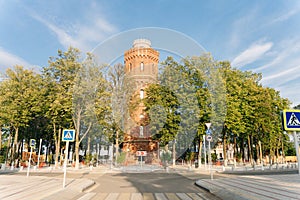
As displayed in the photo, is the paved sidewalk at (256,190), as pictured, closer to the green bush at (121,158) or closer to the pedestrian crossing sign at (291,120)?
the pedestrian crossing sign at (291,120)

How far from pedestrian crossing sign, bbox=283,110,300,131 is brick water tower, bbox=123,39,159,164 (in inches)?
1074

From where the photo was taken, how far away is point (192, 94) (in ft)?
97.6

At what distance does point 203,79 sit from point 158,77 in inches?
275

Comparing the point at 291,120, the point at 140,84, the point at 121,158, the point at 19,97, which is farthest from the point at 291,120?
the point at 121,158

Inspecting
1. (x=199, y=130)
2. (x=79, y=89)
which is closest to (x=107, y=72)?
(x=79, y=89)

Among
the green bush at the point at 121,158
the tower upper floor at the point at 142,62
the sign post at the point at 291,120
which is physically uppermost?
the tower upper floor at the point at 142,62

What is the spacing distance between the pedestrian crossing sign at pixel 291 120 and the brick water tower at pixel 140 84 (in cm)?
2728

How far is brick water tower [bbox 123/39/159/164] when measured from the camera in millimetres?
34219

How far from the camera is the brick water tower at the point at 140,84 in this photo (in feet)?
112

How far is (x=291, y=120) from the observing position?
5.26 metres

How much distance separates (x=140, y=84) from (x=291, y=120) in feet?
98.4

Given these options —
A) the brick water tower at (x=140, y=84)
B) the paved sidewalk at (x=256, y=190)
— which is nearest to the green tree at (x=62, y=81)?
the brick water tower at (x=140, y=84)

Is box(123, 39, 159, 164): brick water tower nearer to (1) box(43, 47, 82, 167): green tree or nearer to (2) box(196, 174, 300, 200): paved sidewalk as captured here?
(1) box(43, 47, 82, 167): green tree

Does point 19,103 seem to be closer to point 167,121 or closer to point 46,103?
point 46,103
